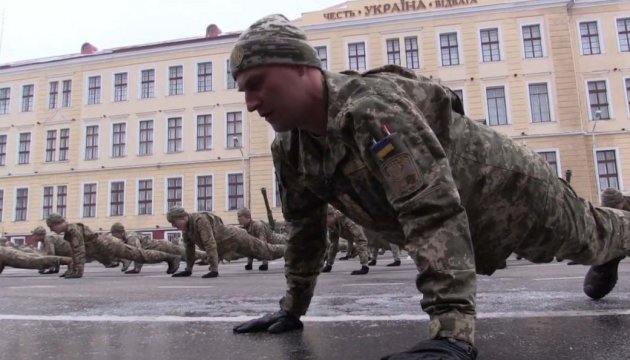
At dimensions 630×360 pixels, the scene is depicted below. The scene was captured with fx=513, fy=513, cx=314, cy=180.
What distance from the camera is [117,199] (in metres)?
29.9

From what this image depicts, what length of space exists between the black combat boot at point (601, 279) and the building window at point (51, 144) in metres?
33.2

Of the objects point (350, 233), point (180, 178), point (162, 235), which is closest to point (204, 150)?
point (180, 178)

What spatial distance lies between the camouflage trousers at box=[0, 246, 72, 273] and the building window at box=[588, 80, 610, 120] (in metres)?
25.6

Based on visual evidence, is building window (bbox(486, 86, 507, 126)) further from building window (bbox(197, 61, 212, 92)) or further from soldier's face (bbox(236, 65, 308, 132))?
soldier's face (bbox(236, 65, 308, 132))

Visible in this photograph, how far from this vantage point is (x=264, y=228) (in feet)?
39.1

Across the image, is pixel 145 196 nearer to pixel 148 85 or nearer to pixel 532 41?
pixel 148 85

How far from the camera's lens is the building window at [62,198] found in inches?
1198

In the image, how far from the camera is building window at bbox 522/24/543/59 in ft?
88.5

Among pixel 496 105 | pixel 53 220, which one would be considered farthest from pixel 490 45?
pixel 53 220

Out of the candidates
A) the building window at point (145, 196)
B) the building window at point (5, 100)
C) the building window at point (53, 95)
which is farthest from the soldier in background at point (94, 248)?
the building window at point (5, 100)

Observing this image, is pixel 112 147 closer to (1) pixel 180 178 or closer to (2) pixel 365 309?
(1) pixel 180 178

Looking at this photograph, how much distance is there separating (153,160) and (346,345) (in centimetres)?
2959

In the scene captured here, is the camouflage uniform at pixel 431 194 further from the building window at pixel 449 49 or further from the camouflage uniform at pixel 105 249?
the building window at pixel 449 49

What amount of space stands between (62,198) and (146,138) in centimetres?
617
